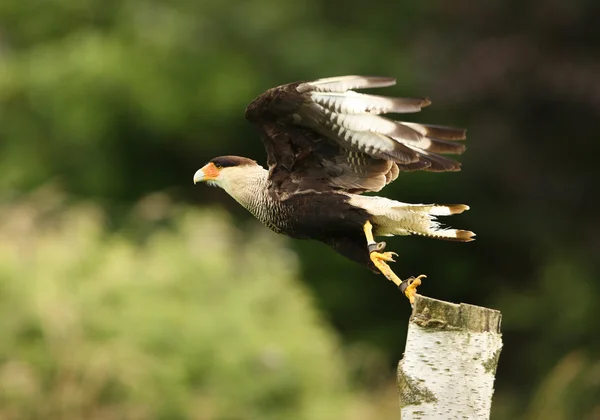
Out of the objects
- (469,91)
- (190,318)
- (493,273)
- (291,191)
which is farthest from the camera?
(493,273)

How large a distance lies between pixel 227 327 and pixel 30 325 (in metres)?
1.35

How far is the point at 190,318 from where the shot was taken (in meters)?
7.39

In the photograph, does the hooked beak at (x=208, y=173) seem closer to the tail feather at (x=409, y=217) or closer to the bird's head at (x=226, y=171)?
the bird's head at (x=226, y=171)

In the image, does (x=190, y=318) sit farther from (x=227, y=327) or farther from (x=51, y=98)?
(x=51, y=98)

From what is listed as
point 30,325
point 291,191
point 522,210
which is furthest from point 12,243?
point 522,210

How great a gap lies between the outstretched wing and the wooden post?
0.70m

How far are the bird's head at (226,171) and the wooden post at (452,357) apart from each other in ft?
4.00

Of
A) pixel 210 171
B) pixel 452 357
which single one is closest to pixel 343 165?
pixel 210 171

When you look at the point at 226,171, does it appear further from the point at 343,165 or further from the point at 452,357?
the point at 452,357

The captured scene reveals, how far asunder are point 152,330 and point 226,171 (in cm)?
280

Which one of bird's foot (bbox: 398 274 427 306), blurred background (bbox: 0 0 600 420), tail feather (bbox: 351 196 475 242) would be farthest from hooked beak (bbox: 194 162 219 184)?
blurred background (bbox: 0 0 600 420)

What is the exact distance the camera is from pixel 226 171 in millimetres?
4527

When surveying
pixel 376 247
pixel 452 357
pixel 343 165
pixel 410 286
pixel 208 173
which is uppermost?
pixel 208 173

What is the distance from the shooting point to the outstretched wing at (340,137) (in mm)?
3969
